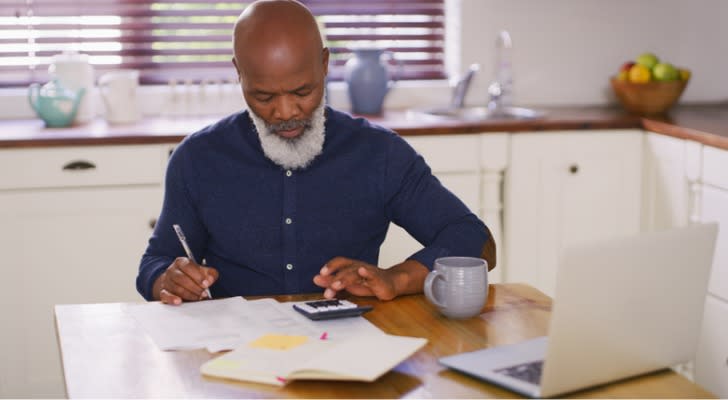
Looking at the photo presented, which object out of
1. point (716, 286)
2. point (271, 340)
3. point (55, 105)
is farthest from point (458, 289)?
point (55, 105)

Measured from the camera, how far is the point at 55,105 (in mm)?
3461

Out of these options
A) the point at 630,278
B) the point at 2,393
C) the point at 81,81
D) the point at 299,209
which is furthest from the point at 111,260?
the point at 630,278

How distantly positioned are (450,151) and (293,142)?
1.49m

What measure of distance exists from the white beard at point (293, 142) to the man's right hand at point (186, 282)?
36 cm

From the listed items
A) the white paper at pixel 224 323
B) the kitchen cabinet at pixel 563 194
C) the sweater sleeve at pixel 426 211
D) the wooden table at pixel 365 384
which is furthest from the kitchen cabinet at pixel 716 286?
the white paper at pixel 224 323

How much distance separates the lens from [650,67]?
3867mm

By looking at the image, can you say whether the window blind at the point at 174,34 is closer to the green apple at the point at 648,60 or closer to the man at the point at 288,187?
the green apple at the point at 648,60

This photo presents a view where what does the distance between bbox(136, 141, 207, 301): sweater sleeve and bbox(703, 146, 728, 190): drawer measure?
5.60ft

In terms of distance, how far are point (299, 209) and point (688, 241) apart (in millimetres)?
940

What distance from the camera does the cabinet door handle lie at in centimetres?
321

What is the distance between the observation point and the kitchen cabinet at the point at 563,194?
139 inches

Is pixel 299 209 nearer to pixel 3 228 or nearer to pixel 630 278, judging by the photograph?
pixel 630 278

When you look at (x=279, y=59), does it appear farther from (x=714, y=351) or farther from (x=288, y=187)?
(x=714, y=351)

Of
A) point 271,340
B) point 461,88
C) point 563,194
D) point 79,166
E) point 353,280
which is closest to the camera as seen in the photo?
point 271,340
